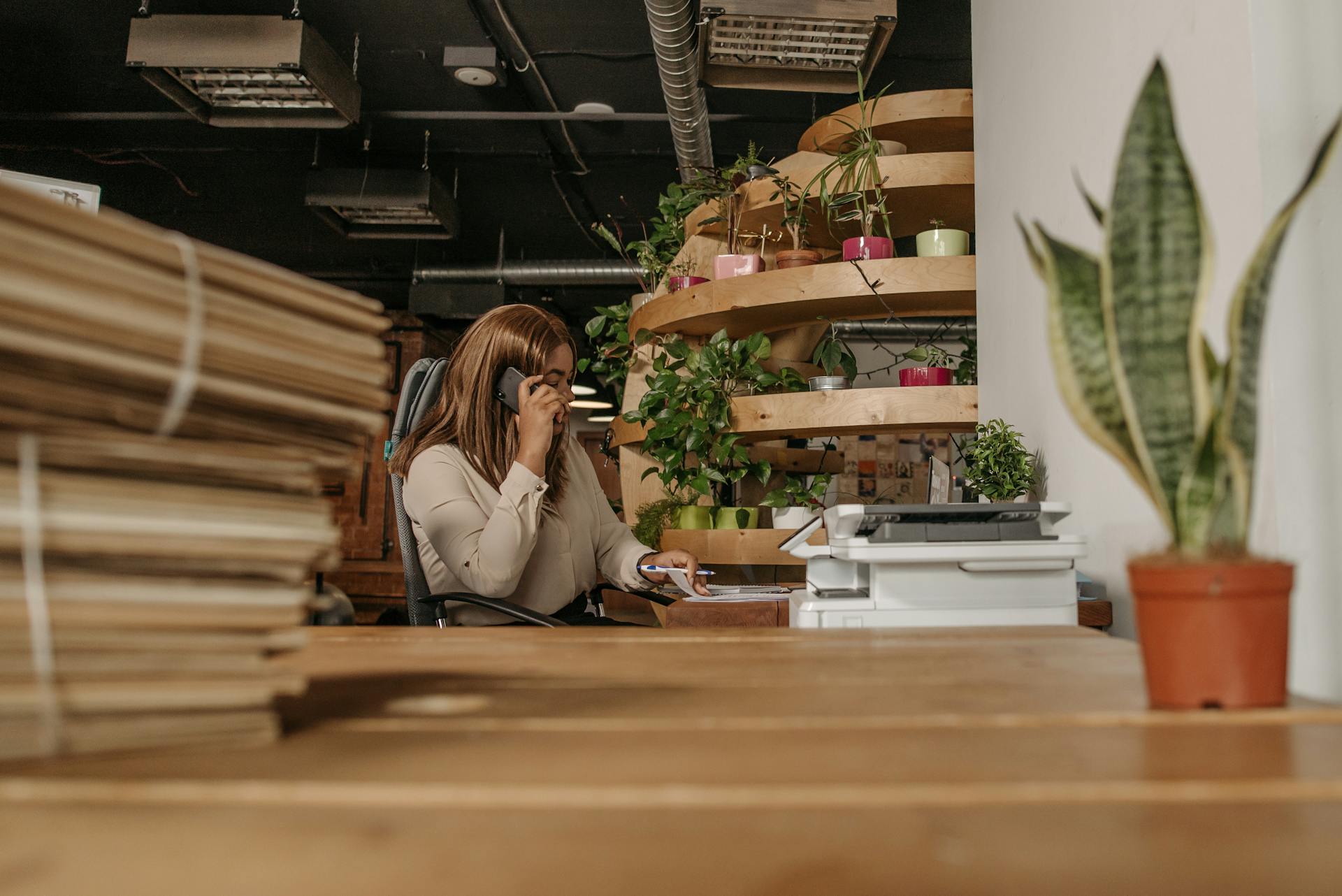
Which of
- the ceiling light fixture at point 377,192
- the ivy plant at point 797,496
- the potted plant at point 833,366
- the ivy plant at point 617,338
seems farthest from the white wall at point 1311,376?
the ceiling light fixture at point 377,192

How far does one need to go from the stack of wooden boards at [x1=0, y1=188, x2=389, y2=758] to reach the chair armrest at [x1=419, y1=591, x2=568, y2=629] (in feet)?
3.99

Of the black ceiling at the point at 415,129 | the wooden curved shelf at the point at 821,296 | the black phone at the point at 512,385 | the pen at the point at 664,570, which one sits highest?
the black ceiling at the point at 415,129

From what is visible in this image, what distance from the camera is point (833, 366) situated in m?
3.16

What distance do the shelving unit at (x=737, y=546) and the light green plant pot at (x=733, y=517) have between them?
0.17ft

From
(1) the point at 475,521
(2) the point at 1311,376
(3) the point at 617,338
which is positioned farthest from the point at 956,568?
(3) the point at 617,338

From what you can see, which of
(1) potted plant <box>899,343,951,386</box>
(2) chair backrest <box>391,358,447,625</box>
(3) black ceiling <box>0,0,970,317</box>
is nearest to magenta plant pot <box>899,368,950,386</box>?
(1) potted plant <box>899,343,951,386</box>

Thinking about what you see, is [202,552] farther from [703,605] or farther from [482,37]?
[482,37]

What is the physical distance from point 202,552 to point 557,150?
536 centimetres

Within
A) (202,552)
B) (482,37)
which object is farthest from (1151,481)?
(482,37)

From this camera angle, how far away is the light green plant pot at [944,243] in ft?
8.91

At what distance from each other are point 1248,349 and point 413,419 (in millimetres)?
1958

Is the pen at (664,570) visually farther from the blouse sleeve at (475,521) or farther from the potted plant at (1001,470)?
the potted plant at (1001,470)

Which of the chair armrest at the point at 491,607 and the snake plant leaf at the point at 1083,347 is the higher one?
the snake plant leaf at the point at 1083,347

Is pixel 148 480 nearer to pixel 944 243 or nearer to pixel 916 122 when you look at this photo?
pixel 944 243
